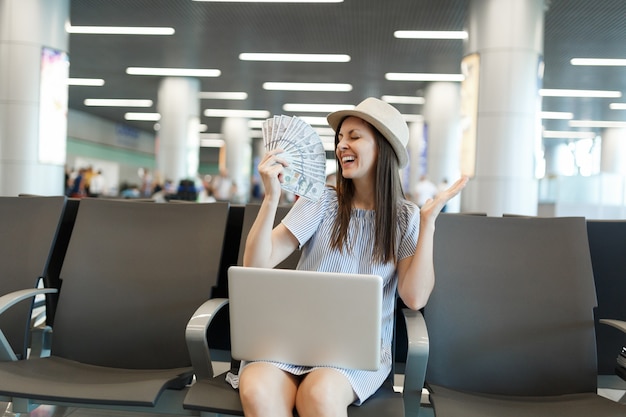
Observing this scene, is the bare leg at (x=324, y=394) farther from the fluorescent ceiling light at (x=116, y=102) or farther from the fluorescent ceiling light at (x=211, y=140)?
the fluorescent ceiling light at (x=211, y=140)

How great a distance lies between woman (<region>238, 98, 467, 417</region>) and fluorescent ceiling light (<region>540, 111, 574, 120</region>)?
1758 centimetres

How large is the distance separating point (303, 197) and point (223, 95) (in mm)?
15836

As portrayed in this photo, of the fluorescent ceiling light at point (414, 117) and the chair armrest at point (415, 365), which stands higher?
the fluorescent ceiling light at point (414, 117)

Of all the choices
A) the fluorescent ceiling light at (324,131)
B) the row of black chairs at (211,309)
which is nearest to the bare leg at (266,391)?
the row of black chairs at (211,309)

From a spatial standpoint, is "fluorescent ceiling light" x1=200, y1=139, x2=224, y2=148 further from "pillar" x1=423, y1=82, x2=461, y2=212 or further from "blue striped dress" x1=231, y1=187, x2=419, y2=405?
"blue striped dress" x1=231, y1=187, x2=419, y2=405

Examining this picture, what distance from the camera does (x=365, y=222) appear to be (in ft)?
6.61

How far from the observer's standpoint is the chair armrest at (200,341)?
1.86 meters

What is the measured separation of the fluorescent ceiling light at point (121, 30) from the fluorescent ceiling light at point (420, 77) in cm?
533

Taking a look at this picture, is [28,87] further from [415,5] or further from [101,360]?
[101,360]

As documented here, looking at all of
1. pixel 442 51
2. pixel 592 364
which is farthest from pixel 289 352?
pixel 442 51

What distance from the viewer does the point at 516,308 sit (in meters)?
2.16

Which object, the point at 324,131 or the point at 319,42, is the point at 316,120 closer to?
the point at 324,131

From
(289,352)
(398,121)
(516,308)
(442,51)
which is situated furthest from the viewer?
(442,51)

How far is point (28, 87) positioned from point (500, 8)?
225 inches
